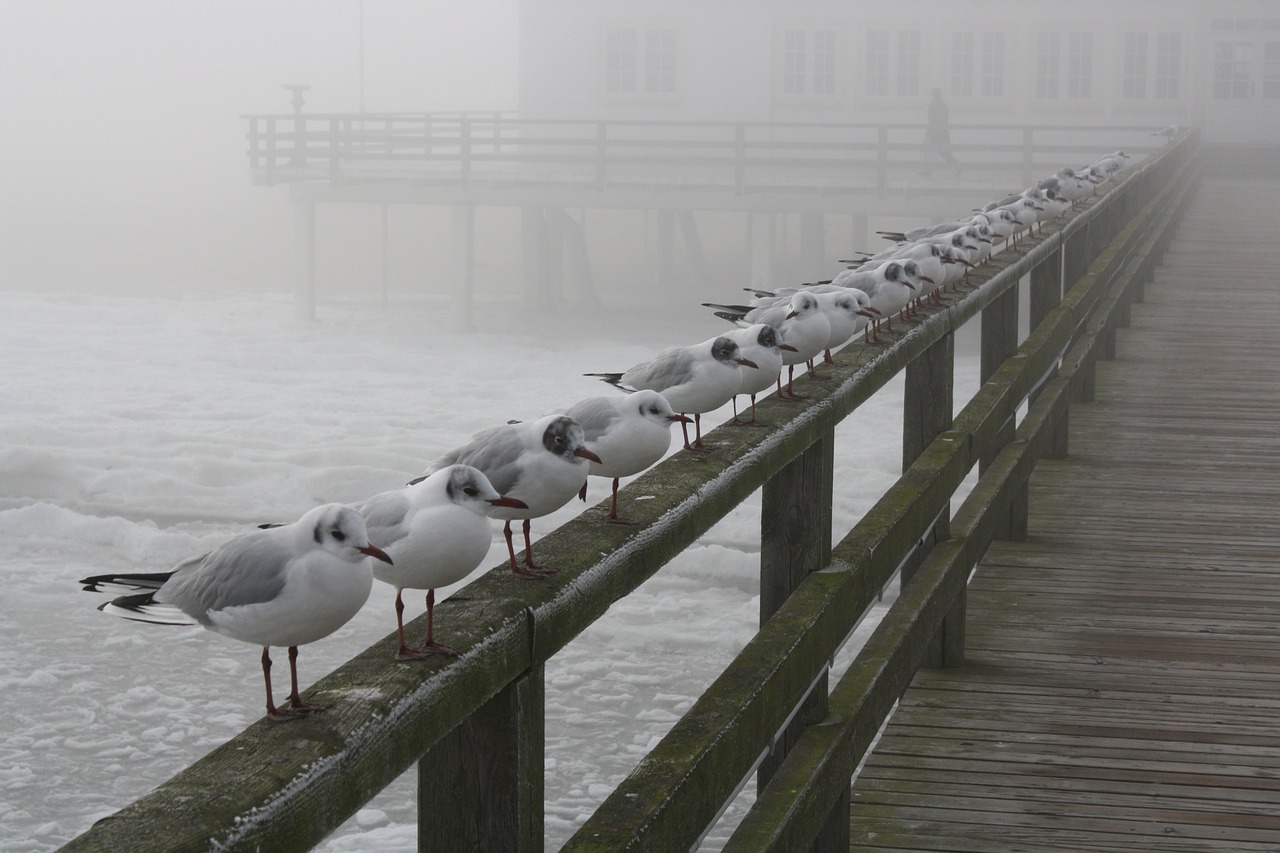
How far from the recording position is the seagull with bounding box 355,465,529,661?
1.96 meters

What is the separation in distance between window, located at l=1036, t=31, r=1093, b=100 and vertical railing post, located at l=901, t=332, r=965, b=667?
87.6 feet

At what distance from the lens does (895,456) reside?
20.0 metres

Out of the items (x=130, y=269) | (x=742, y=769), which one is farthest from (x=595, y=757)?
(x=130, y=269)

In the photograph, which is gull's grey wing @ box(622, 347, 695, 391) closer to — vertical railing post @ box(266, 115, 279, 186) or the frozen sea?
the frozen sea

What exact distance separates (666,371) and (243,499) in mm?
16148

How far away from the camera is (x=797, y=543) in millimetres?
3100

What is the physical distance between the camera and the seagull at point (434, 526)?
1.96m

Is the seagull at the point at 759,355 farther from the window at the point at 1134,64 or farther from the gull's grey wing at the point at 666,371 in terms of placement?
the window at the point at 1134,64

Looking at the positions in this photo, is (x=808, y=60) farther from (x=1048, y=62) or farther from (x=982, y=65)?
(x=1048, y=62)

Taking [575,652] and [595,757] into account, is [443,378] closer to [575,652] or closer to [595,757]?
[575,652]

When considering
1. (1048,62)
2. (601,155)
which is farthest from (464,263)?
(1048,62)

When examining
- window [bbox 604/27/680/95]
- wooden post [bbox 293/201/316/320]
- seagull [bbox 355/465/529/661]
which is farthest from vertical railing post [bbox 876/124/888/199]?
seagull [bbox 355/465/529/661]

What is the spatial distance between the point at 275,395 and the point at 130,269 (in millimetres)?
27304

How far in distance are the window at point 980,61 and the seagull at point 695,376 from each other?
28.1m
